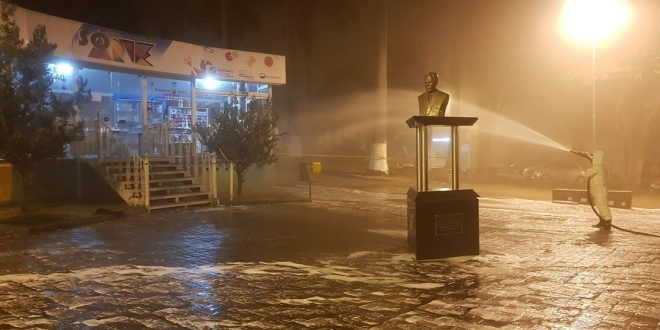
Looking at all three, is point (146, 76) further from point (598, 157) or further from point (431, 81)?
point (598, 157)

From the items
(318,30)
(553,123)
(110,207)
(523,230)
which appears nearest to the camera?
(523,230)

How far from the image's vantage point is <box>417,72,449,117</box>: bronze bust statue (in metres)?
8.66

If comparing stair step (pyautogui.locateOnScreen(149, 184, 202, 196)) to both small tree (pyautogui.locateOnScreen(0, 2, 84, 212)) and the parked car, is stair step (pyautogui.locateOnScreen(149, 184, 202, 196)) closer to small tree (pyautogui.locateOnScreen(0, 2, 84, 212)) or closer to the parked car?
small tree (pyautogui.locateOnScreen(0, 2, 84, 212))

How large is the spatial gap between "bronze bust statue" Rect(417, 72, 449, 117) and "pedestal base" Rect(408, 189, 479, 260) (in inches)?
51.1

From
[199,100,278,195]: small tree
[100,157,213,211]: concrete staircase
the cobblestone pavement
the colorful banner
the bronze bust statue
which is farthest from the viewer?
[199,100,278,195]: small tree

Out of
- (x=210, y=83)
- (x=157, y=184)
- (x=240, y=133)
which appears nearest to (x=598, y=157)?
(x=240, y=133)

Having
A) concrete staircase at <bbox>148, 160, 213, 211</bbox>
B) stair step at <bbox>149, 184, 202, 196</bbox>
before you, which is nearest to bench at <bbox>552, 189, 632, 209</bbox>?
concrete staircase at <bbox>148, 160, 213, 211</bbox>

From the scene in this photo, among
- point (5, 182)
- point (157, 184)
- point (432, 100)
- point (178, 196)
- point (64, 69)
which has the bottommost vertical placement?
point (178, 196)

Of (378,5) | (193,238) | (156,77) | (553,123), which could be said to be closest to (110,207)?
(193,238)

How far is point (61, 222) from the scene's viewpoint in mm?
11836

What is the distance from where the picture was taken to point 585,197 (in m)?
17.0

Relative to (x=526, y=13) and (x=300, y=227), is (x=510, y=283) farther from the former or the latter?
(x=526, y=13)

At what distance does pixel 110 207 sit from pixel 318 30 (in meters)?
31.0

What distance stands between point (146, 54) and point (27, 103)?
7.44 meters
